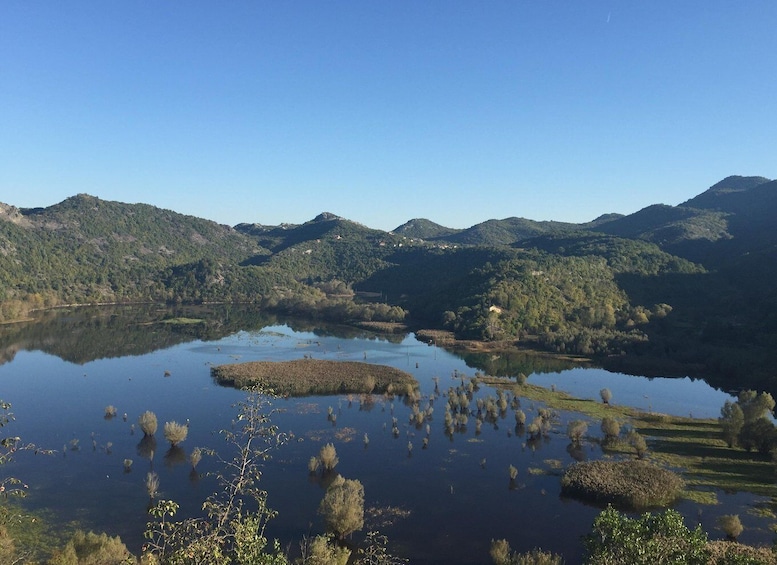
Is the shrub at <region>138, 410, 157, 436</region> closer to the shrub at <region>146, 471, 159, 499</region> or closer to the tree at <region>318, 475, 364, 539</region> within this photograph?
the shrub at <region>146, 471, 159, 499</region>

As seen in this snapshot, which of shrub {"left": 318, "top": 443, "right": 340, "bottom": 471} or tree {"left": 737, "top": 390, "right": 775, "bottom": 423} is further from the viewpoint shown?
tree {"left": 737, "top": 390, "right": 775, "bottom": 423}

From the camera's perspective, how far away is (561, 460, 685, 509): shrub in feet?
160

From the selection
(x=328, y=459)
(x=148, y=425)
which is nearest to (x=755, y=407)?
(x=328, y=459)

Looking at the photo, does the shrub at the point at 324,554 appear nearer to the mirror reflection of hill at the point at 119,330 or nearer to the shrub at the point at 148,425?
the shrub at the point at 148,425

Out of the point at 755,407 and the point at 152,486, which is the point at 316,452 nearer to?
the point at 152,486

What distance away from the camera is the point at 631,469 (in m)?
54.8

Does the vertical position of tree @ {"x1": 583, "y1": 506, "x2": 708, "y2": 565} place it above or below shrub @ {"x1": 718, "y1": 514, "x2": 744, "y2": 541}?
above

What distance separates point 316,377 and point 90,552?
61.8m

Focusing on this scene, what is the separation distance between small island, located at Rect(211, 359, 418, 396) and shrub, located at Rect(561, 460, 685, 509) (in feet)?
132

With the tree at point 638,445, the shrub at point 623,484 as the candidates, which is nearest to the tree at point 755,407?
the tree at point 638,445

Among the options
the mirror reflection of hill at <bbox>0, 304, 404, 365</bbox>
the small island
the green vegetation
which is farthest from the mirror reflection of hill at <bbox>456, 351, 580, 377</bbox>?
the green vegetation

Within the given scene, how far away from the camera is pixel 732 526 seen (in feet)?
138

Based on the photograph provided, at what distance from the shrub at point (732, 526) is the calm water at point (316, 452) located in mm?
1954

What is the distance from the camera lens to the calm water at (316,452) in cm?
4478
